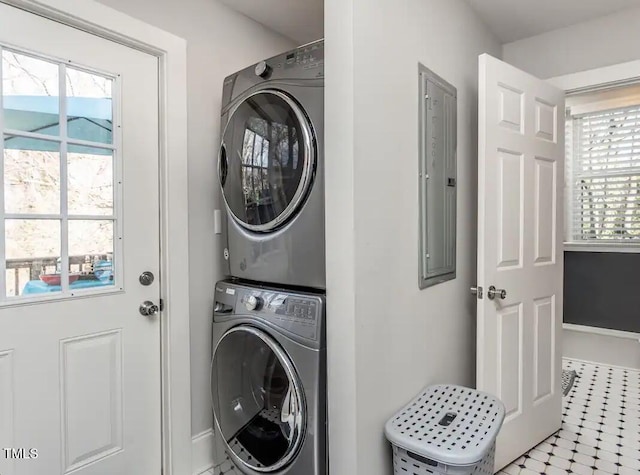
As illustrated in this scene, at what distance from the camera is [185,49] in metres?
1.74

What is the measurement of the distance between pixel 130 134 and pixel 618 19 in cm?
261

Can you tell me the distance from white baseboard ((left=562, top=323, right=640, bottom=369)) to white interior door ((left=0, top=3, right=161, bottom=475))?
11.1 feet

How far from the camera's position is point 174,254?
1.71 metres

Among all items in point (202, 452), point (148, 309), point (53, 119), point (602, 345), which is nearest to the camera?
point (53, 119)

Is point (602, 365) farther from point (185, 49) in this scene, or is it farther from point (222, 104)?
point (185, 49)

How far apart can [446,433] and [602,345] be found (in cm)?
275

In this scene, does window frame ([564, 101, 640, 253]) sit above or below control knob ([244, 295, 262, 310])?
above

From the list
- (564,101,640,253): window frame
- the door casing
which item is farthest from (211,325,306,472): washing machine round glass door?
(564,101,640,253): window frame

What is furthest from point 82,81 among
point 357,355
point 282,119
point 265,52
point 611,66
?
point 611,66

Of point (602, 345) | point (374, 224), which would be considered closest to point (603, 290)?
point (602, 345)

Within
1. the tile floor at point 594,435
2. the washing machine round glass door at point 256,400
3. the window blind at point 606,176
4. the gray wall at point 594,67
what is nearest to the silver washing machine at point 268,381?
the washing machine round glass door at point 256,400

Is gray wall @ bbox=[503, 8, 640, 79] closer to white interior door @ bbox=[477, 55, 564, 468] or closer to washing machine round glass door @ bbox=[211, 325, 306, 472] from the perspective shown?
white interior door @ bbox=[477, 55, 564, 468]

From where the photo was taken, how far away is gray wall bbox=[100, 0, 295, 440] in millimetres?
1798

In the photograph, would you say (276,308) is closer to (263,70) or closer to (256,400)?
(256,400)
